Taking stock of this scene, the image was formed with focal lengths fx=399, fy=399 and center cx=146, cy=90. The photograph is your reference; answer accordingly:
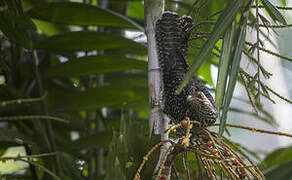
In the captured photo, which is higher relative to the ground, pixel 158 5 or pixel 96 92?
pixel 158 5

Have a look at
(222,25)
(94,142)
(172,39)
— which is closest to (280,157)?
(94,142)

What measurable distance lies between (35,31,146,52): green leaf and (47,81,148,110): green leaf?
12 centimetres

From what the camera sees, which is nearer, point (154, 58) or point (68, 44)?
point (154, 58)

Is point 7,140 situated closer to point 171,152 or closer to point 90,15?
point 90,15

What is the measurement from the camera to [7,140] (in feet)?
2.17

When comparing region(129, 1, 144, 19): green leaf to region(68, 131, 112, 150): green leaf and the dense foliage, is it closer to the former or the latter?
the dense foliage

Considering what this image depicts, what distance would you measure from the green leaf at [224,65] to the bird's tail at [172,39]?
130 millimetres

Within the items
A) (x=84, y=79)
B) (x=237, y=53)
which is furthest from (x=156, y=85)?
(x=84, y=79)

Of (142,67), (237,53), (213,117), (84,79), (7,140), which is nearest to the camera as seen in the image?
(237,53)

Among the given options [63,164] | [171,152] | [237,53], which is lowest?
[63,164]

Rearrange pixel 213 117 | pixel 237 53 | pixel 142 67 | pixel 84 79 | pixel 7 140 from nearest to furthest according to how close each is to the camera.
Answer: pixel 237 53
pixel 213 117
pixel 7 140
pixel 142 67
pixel 84 79

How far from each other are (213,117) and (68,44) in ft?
1.28

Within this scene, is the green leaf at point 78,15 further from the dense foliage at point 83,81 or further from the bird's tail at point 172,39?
the bird's tail at point 172,39

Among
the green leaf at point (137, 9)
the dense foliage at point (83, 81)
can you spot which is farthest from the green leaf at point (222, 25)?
the green leaf at point (137, 9)
